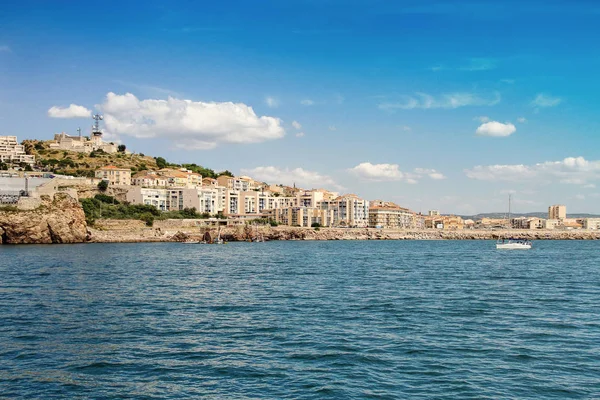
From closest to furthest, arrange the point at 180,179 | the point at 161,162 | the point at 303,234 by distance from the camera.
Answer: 1. the point at 303,234
2. the point at 180,179
3. the point at 161,162

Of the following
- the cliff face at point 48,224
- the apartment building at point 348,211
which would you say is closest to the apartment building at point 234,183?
the apartment building at point 348,211

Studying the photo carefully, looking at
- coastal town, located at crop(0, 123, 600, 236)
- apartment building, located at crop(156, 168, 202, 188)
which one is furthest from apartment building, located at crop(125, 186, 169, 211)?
apartment building, located at crop(156, 168, 202, 188)

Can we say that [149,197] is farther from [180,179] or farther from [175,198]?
[180,179]

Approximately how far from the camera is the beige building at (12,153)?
129 metres

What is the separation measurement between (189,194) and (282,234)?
2075 cm

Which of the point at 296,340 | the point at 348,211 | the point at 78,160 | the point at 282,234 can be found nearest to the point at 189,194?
the point at 282,234

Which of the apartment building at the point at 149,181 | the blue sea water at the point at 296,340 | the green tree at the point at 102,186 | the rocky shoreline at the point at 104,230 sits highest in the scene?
the apartment building at the point at 149,181

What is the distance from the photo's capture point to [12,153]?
133375mm

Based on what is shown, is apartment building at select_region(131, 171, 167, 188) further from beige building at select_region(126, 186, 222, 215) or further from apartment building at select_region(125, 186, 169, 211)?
beige building at select_region(126, 186, 222, 215)

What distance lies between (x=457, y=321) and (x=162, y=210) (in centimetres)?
9672

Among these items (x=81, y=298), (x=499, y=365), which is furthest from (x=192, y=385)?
(x=81, y=298)

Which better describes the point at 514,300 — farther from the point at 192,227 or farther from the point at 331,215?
the point at 331,215

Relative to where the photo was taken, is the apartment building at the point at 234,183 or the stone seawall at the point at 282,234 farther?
the apartment building at the point at 234,183

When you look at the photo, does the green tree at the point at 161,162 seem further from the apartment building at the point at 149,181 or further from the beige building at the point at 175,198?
the beige building at the point at 175,198
